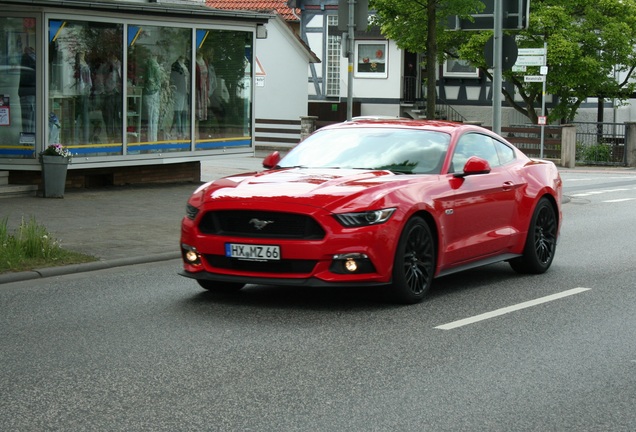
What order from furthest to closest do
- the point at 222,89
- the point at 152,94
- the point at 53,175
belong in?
the point at 222,89 < the point at 152,94 < the point at 53,175

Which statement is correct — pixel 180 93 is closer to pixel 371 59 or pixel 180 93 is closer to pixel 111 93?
pixel 111 93

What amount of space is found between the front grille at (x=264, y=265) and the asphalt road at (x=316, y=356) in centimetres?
33

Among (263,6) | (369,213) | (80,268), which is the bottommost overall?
(80,268)

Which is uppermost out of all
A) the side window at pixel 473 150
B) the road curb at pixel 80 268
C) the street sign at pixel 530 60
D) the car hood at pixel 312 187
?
the street sign at pixel 530 60

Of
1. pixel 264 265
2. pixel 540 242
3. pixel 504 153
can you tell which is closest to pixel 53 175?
pixel 504 153

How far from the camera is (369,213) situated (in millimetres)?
9391

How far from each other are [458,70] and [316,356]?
1883 inches

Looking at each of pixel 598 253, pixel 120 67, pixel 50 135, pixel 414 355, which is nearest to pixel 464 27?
pixel 120 67

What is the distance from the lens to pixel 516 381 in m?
7.16

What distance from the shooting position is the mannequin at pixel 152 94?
22.0 m

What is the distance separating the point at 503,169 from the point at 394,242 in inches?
97.2

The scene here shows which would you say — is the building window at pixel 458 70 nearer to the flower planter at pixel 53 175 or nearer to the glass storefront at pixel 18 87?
the glass storefront at pixel 18 87

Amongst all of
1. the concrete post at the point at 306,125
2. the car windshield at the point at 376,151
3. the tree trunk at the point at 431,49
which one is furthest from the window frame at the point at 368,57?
the car windshield at the point at 376,151

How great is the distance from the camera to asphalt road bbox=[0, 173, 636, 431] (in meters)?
6.29
